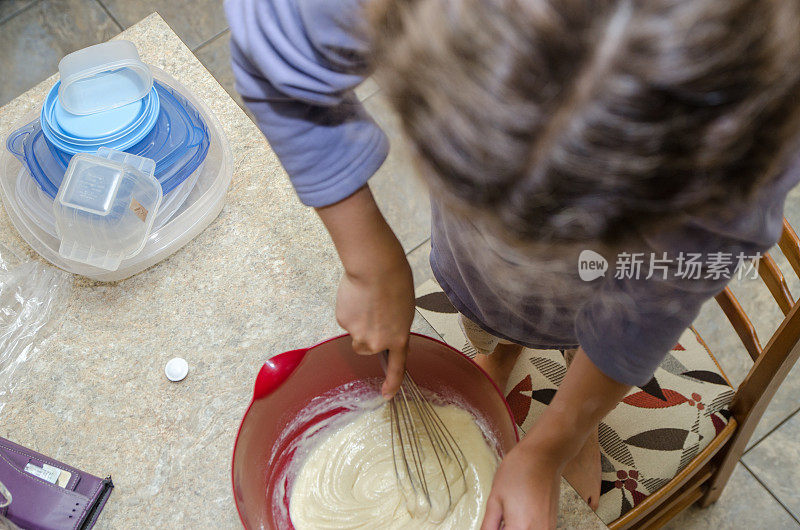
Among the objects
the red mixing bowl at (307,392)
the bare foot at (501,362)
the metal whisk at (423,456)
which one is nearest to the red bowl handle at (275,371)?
the red mixing bowl at (307,392)

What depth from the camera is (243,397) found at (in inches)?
30.7

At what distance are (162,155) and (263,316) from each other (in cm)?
24

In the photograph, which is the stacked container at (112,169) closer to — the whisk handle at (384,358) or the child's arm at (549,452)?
the whisk handle at (384,358)

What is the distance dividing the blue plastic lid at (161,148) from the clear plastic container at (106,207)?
3cm

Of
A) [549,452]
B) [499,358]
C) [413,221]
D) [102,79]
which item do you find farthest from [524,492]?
[413,221]

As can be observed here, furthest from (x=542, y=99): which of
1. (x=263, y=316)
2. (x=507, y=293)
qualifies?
(x=263, y=316)

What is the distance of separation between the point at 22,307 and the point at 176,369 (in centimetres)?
22

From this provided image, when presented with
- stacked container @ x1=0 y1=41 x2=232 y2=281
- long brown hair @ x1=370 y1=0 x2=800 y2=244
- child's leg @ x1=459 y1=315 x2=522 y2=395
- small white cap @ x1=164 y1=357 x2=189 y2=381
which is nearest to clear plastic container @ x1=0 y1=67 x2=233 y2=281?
stacked container @ x1=0 y1=41 x2=232 y2=281

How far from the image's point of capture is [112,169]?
789mm

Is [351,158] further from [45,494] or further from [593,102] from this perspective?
[45,494]

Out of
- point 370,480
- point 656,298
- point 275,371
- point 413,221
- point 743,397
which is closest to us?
point 656,298

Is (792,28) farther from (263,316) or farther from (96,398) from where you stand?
(96,398)

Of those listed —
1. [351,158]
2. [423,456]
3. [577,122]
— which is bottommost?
[423,456]

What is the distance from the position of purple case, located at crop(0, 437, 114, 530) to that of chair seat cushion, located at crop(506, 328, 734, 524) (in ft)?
2.02
